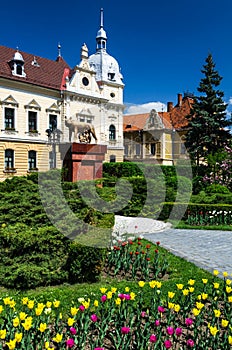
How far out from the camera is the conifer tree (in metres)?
29.9

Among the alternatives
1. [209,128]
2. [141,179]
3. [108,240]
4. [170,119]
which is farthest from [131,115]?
[108,240]

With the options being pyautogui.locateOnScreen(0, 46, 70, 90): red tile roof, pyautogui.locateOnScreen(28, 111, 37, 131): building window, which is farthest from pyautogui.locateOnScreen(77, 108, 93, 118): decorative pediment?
pyautogui.locateOnScreen(28, 111, 37, 131): building window

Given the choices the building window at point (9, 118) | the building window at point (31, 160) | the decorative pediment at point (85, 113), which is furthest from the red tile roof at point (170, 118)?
the building window at point (9, 118)

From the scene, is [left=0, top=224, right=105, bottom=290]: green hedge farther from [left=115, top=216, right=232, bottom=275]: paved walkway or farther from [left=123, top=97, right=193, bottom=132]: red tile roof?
[left=123, top=97, right=193, bottom=132]: red tile roof

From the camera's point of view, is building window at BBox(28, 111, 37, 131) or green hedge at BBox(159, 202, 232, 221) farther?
building window at BBox(28, 111, 37, 131)

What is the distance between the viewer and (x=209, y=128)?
3022 cm

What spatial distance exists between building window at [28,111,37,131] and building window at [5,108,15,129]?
63.4 inches

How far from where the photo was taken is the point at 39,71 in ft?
104

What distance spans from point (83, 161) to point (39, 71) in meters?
19.6

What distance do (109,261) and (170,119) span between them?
40.1 metres

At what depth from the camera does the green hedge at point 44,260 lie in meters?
5.76

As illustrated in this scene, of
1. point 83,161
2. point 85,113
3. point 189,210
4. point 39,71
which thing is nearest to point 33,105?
point 39,71

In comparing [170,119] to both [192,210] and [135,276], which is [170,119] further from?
[135,276]

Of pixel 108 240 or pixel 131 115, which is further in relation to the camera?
pixel 131 115
